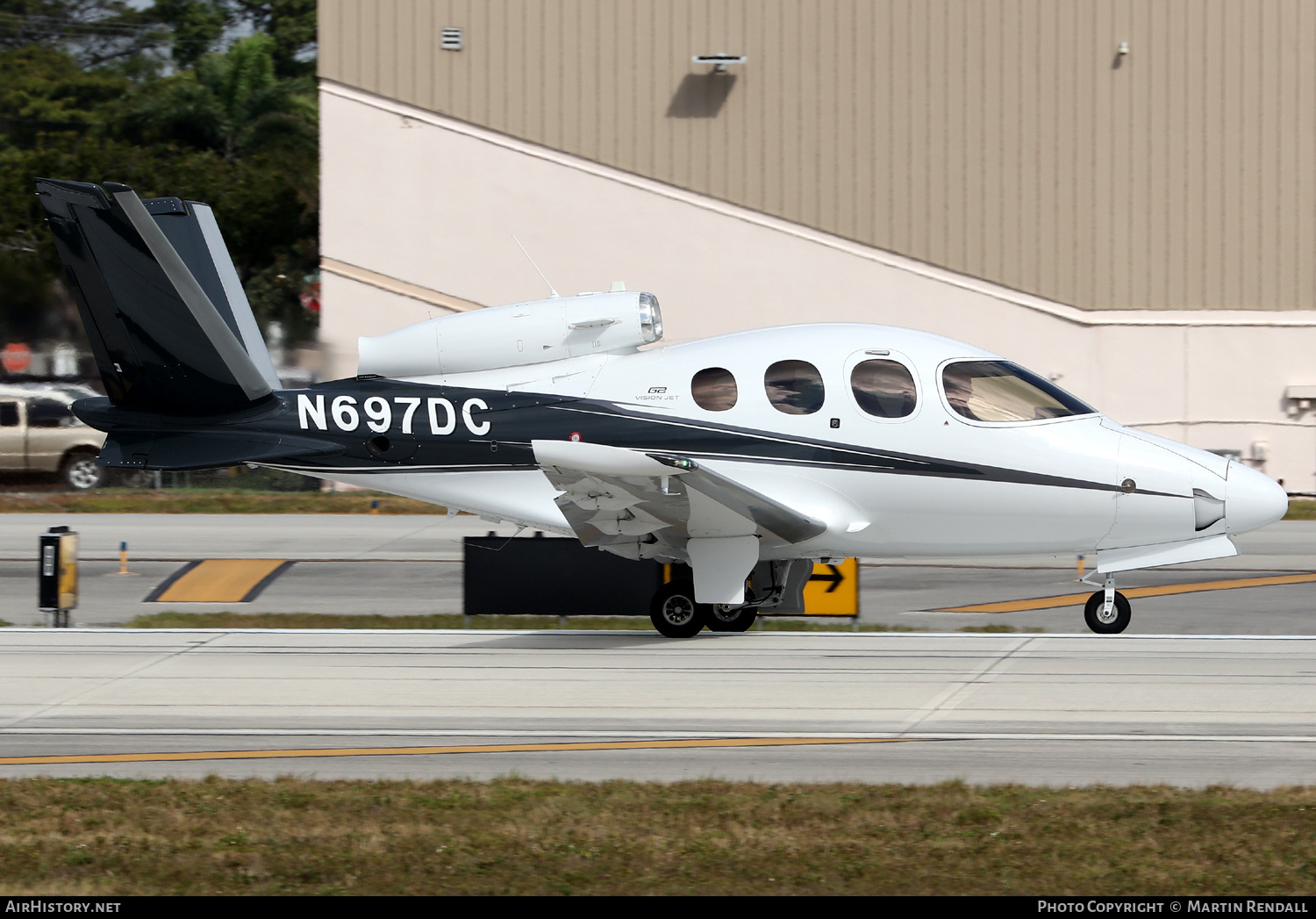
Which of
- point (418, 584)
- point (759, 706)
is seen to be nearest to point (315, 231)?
point (418, 584)

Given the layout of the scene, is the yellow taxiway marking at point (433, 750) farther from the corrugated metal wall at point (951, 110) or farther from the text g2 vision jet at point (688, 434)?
the corrugated metal wall at point (951, 110)

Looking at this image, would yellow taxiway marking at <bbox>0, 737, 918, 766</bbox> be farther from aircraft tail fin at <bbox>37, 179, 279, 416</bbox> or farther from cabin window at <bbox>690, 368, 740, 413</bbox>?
aircraft tail fin at <bbox>37, 179, 279, 416</bbox>

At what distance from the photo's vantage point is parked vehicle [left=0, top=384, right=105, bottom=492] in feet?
96.6

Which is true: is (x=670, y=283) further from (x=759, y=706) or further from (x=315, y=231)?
(x=759, y=706)

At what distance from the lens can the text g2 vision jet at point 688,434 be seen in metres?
13.9

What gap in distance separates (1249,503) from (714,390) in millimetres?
5216

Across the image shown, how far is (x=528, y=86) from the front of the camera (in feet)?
107

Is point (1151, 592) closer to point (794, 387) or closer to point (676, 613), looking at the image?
point (794, 387)

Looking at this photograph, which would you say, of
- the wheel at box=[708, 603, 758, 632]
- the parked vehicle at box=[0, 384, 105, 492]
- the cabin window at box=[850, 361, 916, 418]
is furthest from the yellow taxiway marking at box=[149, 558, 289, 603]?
the parked vehicle at box=[0, 384, 105, 492]

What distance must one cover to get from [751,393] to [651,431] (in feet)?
3.52

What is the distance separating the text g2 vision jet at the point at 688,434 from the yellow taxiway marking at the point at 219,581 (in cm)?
450

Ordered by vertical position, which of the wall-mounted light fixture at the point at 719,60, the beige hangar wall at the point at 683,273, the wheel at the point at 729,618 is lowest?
the wheel at the point at 729,618

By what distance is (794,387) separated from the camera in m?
14.3

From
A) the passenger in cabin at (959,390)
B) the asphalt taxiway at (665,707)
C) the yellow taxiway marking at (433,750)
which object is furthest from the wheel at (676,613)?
the yellow taxiway marking at (433,750)
